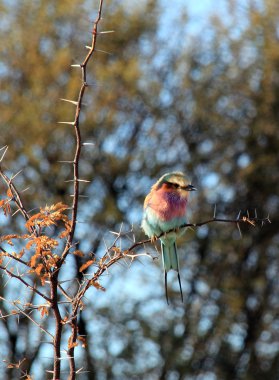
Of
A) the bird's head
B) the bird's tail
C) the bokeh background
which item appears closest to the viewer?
the bird's tail

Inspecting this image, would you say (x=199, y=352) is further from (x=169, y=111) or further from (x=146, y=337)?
(x=169, y=111)

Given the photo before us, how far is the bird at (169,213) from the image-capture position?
13.6 ft

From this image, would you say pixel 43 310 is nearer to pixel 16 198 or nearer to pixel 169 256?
pixel 16 198

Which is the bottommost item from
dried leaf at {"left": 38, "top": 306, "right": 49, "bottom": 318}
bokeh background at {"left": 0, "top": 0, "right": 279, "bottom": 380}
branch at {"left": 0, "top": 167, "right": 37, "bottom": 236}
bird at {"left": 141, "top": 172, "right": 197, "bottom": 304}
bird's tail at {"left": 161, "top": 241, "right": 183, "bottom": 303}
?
dried leaf at {"left": 38, "top": 306, "right": 49, "bottom": 318}

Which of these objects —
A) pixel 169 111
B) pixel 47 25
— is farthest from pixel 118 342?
pixel 47 25

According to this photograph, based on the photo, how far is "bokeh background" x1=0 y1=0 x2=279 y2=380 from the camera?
13164 millimetres

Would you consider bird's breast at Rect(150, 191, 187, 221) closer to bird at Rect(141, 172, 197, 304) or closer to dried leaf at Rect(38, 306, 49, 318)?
bird at Rect(141, 172, 197, 304)

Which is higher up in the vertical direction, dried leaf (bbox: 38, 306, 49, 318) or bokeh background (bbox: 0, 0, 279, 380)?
bokeh background (bbox: 0, 0, 279, 380)

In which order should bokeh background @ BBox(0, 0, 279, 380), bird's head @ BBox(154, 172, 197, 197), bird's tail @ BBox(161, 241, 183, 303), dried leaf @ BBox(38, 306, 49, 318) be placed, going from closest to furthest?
dried leaf @ BBox(38, 306, 49, 318) < bird's tail @ BBox(161, 241, 183, 303) < bird's head @ BBox(154, 172, 197, 197) < bokeh background @ BBox(0, 0, 279, 380)

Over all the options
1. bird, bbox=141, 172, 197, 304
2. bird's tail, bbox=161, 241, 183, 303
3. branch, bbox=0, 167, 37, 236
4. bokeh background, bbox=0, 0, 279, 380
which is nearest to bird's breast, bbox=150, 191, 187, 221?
bird, bbox=141, 172, 197, 304

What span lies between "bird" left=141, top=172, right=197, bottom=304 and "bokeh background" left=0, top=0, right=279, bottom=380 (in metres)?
8.23

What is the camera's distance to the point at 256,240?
1462 cm

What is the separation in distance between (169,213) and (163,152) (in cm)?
959

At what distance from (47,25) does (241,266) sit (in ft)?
16.7
